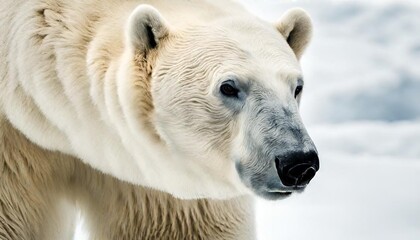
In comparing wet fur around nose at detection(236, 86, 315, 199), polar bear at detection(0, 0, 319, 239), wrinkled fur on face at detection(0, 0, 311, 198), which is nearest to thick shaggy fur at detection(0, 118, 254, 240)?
polar bear at detection(0, 0, 319, 239)

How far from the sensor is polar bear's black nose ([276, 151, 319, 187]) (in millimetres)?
4434

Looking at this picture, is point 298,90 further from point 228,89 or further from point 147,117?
point 147,117

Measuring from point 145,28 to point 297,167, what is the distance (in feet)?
4.16

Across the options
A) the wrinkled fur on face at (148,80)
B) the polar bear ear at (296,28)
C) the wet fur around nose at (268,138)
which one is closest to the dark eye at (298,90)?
the wrinkled fur on face at (148,80)

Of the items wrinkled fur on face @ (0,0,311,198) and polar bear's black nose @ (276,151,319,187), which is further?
wrinkled fur on face @ (0,0,311,198)

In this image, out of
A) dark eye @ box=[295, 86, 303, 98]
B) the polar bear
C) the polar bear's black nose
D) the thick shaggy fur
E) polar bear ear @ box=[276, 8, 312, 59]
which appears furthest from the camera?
the thick shaggy fur

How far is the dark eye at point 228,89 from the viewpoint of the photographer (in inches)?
188

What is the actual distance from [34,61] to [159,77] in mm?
1001

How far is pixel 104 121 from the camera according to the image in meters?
5.41

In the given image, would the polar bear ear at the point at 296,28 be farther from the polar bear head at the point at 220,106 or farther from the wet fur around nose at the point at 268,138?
the wet fur around nose at the point at 268,138

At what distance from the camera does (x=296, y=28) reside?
214 inches

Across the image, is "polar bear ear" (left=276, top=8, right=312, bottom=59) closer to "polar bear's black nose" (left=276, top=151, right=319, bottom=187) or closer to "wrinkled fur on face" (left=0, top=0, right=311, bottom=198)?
"wrinkled fur on face" (left=0, top=0, right=311, bottom=198)

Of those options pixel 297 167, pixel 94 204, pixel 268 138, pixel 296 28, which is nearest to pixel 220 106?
pixel 268 138

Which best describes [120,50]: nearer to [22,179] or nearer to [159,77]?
[159,77]
